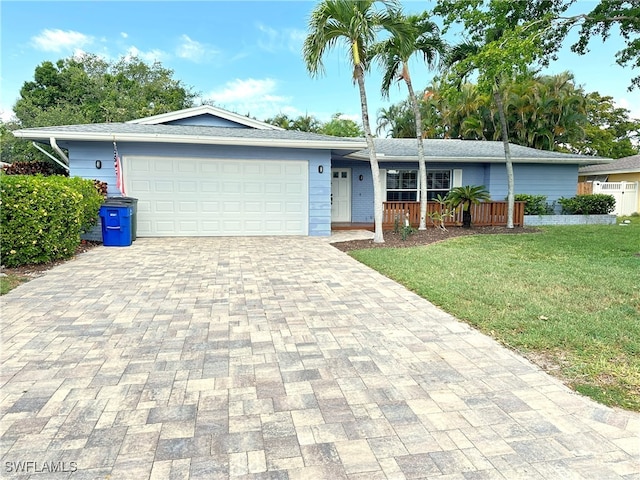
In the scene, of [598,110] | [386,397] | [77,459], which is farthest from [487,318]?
[598,110]

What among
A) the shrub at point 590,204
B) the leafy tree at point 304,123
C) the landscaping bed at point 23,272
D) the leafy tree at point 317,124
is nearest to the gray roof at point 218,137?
the shrub at point 590,204

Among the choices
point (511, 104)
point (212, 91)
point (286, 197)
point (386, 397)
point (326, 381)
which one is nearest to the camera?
point (386, 397)

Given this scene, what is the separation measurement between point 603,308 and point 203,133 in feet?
32.2

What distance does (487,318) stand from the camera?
4.33 m

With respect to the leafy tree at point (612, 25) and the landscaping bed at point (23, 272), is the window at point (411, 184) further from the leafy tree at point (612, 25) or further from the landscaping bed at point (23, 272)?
the landscaping bed at point (23, 272)

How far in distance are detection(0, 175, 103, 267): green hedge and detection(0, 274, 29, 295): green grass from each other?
64 cm

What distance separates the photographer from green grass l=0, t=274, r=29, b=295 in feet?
17.8

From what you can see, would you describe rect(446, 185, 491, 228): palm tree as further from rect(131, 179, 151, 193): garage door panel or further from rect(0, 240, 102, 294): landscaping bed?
rect(0, 240, 102, 294): landscaping bed

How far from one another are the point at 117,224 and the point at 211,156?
3044mm

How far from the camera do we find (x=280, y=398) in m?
2.74

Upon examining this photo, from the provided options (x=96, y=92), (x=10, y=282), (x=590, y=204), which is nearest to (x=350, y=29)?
(x=10, y=282)

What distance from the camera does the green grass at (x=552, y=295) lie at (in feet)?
10.5

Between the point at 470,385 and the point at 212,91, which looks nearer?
the point at 470,385

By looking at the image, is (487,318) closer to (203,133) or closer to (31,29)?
(203,133)
